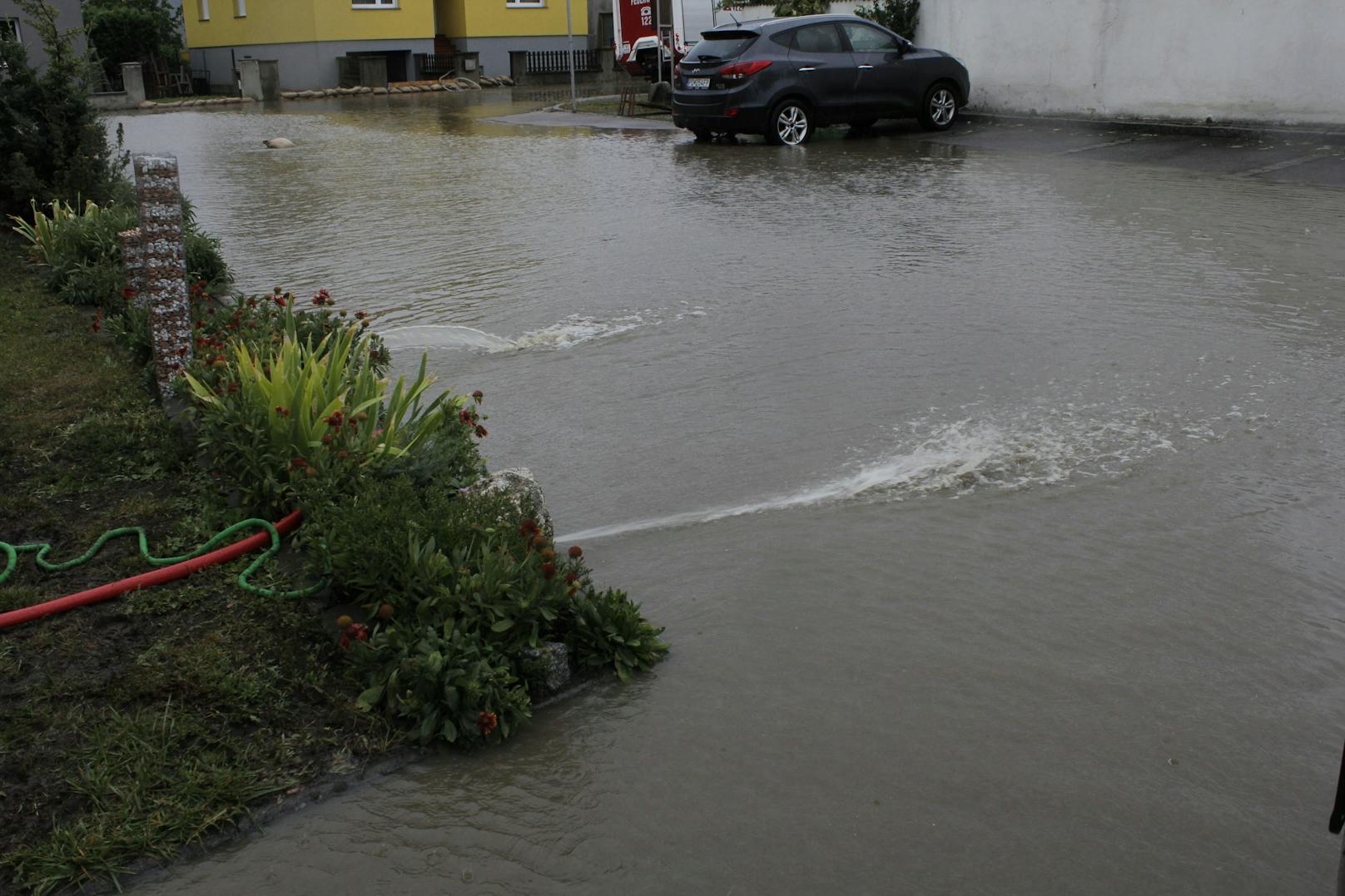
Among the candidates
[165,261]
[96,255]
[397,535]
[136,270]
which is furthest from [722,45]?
[397,535]

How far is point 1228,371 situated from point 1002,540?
2.80 m

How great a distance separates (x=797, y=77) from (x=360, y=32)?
89.3ft

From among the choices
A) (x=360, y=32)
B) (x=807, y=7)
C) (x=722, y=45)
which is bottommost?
(x=722, y=45)

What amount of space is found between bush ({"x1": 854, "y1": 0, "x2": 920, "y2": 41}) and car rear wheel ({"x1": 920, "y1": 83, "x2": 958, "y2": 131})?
3828mm

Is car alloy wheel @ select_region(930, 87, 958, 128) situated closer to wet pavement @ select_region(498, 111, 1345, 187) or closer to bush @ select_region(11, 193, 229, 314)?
wet pavement @ select_region(498, 111, 1345, 187)

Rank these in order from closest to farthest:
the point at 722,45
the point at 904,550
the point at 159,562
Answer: the point at 159,562, the point at 904,550, the point at 722,45

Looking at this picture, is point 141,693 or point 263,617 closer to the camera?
point 141,693

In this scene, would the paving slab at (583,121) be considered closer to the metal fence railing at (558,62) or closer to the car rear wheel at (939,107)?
the car rear wheel at (939,107)

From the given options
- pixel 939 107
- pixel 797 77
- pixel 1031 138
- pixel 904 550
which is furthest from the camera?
pixel 939 107

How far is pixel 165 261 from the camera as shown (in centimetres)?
612

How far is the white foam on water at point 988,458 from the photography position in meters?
5.55

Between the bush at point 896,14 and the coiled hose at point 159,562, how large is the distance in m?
20.6

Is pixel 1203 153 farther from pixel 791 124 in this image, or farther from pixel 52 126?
pixel 52 126

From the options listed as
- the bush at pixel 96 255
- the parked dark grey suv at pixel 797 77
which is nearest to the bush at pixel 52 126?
the bush at pixel 96 255
